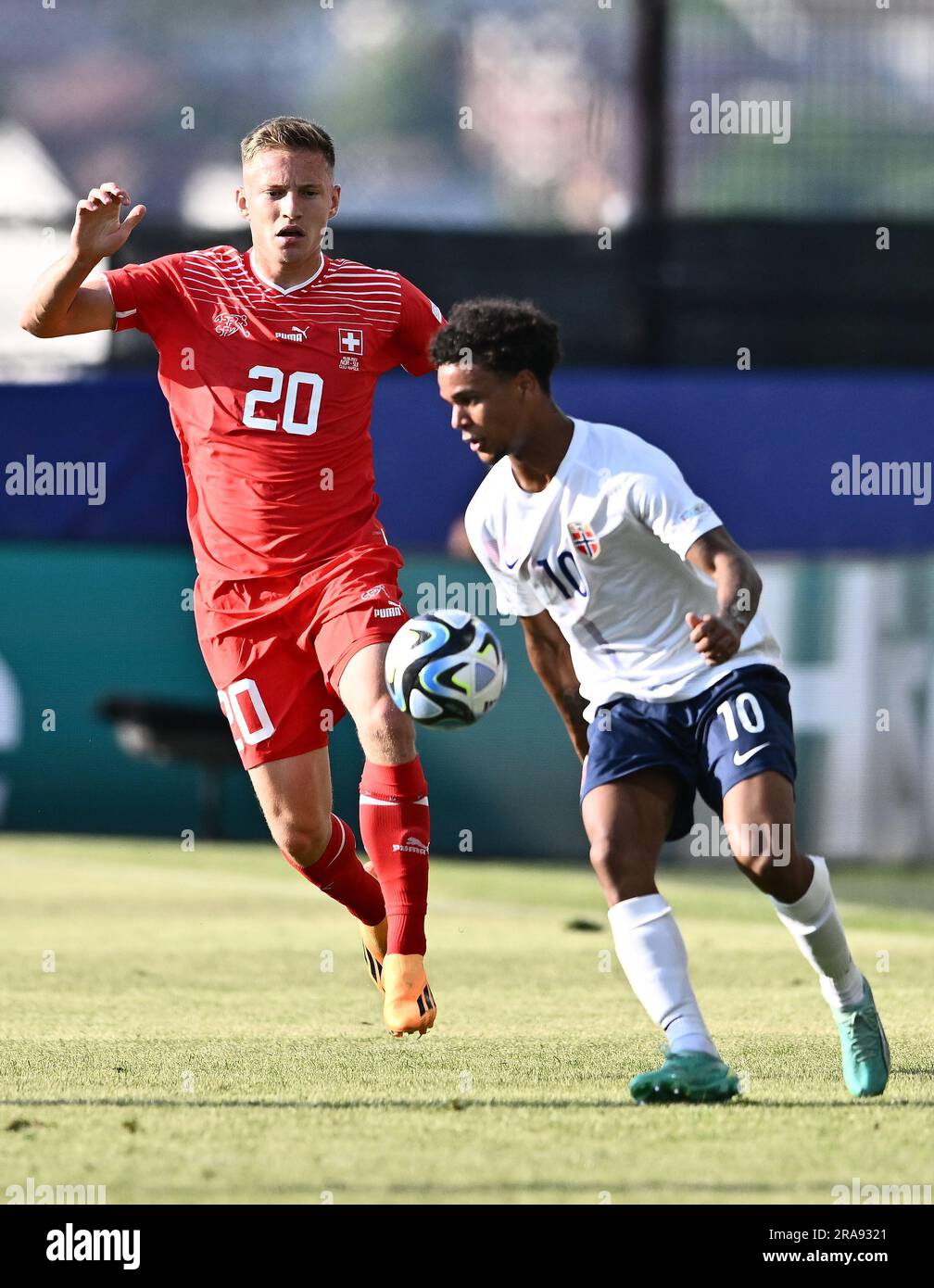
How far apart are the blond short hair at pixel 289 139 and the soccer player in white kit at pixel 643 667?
1022 millimetres

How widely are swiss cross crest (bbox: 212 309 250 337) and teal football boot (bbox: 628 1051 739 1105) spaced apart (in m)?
2.52

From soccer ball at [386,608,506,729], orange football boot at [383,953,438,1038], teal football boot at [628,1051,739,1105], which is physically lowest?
teal football boot at [628,1051,739,1105]

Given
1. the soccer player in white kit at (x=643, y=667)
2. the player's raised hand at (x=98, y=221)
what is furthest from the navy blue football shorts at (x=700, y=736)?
the player's raised hand at (x=98, y=221)

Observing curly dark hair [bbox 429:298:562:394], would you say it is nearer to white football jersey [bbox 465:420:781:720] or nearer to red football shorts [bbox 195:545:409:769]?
white football jersey [bbox 465:420:781:720]

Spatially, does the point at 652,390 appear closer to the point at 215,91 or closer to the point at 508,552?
the point at 508,552


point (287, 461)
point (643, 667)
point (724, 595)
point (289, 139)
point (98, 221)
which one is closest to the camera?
point (724, 595)

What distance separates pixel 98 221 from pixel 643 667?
1.94 metres

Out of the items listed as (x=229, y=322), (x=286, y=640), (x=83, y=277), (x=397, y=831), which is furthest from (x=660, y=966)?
(x=83, y=277)

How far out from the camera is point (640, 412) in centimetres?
1283

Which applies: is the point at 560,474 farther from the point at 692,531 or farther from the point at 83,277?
the point at 83,277

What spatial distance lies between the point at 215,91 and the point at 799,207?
35.1 feet

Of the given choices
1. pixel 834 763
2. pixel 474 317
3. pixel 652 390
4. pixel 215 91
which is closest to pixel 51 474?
pixel 652 390

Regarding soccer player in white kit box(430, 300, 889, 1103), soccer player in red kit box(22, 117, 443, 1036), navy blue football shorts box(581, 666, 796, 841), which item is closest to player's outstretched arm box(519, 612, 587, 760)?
soccer player in white kit box(430, 300, 889, 1103)

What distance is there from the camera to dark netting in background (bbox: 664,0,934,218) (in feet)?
46.3
